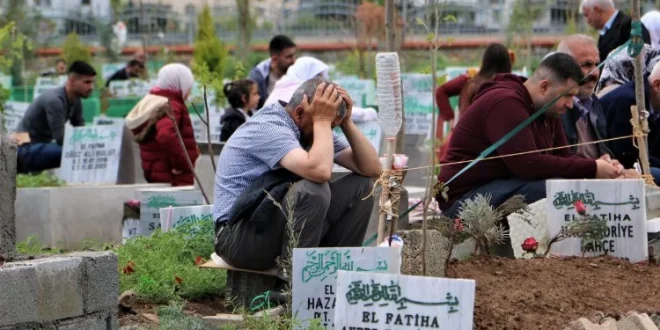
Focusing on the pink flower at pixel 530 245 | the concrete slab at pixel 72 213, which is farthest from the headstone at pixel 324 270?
the concrete slab at pixel 72 213

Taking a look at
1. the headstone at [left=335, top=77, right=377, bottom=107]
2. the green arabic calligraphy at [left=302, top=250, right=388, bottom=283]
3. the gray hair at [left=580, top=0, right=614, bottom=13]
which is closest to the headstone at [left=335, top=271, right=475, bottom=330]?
the green arabic calligraphy at [left=302, top=250, right=388, bottom=283]

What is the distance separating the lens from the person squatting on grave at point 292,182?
627 cm

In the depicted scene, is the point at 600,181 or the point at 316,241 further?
the point at 600,181

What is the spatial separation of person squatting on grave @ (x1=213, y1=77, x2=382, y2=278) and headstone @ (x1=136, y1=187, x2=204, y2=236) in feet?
7.85

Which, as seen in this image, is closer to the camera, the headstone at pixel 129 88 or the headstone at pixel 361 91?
the headstone at pixel 361 91

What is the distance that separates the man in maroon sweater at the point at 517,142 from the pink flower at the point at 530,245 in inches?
24.3

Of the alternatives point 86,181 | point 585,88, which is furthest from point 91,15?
point 585,88

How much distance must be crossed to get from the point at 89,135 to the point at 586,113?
542 cm

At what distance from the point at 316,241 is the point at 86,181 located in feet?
21.5

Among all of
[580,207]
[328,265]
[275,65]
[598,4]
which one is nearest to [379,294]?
[328,265]

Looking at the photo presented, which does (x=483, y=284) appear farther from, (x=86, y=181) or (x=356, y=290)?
(x=86, y=181)

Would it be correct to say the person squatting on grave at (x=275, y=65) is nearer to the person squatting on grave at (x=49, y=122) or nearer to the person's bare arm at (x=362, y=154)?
the person squatting on grave at (x=49, y=122)

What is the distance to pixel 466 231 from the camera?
6.75m

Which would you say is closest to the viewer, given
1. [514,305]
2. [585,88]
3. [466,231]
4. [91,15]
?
[514,305]
